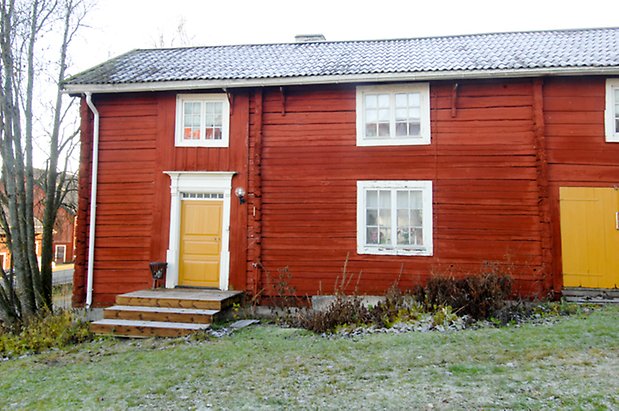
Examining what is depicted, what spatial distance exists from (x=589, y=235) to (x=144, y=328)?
8560 mm

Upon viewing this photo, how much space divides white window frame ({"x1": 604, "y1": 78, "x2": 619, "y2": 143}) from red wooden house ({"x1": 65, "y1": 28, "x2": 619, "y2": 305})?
3cm

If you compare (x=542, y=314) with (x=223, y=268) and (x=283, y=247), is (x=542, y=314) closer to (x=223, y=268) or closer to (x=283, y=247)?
(x=283, y=247)

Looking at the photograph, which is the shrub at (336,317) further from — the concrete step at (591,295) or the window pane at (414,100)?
the window pane at (414,100)

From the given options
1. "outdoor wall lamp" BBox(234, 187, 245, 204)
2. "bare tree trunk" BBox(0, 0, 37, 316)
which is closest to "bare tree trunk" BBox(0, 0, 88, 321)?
"bare tree trunk" BBox(0, 0, 37, 316)

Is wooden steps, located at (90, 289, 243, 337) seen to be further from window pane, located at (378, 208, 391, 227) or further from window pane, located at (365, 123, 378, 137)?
window pane, located at (365, 123, 378, 137)

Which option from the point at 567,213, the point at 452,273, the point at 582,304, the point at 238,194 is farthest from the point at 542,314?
the point at 238,194

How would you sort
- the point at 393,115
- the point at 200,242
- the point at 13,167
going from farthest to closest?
1. the point at 13,167
2. the point at 200,242
3. the point at 393,115

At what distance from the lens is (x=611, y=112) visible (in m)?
8.70

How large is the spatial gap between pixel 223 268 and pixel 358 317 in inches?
133

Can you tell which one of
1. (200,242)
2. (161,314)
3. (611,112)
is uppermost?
(611,112)

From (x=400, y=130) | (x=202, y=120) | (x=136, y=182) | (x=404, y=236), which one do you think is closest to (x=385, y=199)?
(x=404, y=236)

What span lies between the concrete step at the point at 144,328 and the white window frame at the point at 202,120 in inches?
157

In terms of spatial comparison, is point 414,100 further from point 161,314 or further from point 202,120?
point 161,314

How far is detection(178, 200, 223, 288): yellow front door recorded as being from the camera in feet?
31.4
